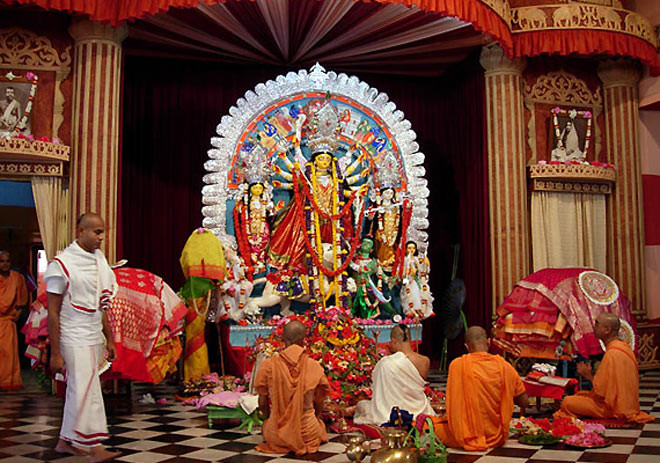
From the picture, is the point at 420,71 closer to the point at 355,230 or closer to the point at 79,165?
the point at 355,230

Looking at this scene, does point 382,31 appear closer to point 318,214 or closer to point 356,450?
point 318,214

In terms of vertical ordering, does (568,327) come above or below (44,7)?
below

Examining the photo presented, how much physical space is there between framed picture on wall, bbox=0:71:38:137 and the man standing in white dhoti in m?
3.67

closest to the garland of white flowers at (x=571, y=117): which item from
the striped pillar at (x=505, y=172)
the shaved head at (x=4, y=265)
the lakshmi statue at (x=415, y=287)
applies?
the striped pillar at (x=505, y=172)


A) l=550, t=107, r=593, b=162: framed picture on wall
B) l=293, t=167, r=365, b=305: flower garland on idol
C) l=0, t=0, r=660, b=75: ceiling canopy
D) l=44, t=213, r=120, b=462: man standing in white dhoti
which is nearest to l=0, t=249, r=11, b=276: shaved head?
l=0, t=0, r=660, b=75: ceiling canopy

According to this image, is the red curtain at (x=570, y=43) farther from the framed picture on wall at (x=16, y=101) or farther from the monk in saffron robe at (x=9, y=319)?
the monk in saffron robe at (x=9, y=319)

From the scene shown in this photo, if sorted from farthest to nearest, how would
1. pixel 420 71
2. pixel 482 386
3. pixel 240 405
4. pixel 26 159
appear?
pixel 420 71 < pixel 26 159 < pixel 240 405 < pixel 482 386

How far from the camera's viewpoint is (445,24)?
8.86 m

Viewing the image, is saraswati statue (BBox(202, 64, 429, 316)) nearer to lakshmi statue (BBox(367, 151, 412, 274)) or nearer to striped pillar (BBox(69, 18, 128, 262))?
lakshmi statue (BBox(367, 151, 412, 274))

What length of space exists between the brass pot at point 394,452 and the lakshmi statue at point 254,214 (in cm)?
469

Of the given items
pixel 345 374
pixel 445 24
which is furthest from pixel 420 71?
pixel 345 374

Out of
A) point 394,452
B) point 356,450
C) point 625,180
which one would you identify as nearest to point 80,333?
point 356,450

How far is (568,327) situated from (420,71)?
16.6ft

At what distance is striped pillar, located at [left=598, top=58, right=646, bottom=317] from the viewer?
9.91 m
